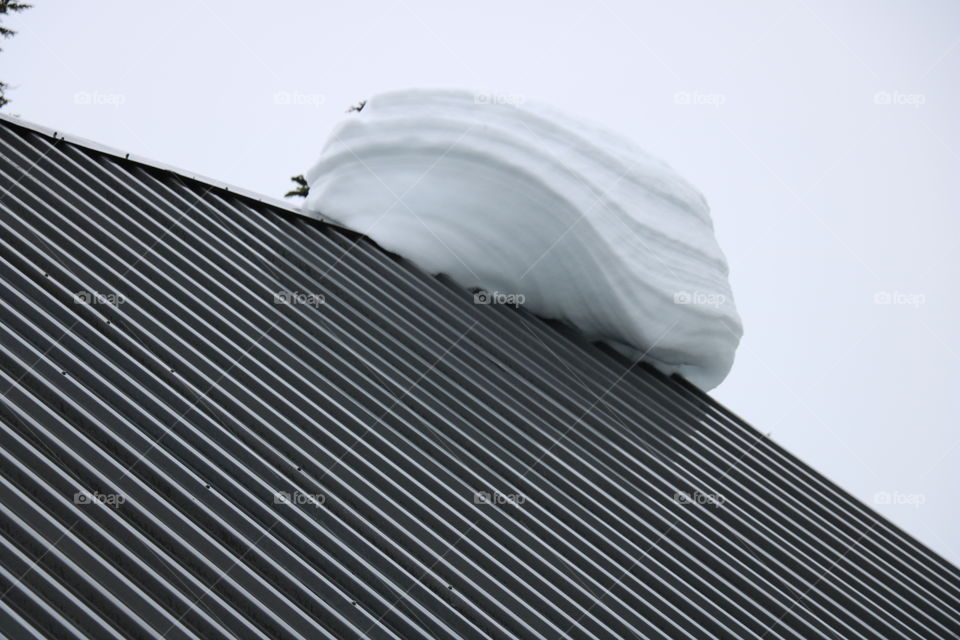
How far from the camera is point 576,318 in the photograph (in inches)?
319

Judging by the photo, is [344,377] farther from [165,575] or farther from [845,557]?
[845,557]

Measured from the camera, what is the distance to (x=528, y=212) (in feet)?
25.8

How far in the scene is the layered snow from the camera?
25.8ft

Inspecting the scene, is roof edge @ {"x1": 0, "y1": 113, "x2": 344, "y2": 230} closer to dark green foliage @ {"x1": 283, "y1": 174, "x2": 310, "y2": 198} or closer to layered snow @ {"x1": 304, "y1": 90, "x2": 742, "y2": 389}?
layered snow @ {"x1": 304, "y1": 90, "x2": 742, "y2": 389}

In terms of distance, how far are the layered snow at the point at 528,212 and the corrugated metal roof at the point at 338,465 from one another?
29 centimetres

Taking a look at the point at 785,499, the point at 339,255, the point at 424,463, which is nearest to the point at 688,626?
the point at 424,463

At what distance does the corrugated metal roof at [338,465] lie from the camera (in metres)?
4.11

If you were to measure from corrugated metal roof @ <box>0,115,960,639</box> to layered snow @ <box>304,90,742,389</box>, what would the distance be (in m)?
0.29

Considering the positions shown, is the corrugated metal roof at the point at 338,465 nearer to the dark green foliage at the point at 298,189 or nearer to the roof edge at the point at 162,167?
the roof edge at the point at 162,167

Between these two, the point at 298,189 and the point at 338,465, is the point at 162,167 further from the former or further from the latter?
the point at 298,189

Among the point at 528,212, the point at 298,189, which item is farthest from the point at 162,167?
the point at 298,189

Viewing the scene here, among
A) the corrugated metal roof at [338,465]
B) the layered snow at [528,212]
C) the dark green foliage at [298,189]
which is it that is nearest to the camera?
the corrugated metal roof at [338,465]

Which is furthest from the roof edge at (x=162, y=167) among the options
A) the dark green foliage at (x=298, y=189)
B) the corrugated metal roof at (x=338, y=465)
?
the dark green foliage at (x=298, y=189)

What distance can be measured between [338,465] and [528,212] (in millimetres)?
3262
